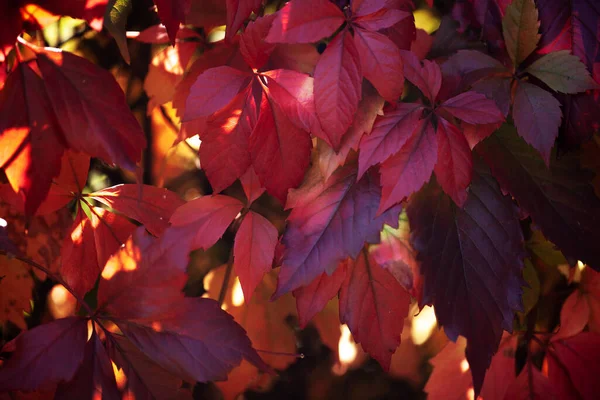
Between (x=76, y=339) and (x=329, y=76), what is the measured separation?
290 mm

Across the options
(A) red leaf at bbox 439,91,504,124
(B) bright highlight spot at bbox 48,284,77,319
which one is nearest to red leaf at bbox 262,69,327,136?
(A) red leaf at bbox 439,91,504,124

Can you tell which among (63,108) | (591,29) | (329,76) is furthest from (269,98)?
(591,29)

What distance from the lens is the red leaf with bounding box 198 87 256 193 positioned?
0.44m

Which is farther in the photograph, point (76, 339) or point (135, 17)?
point (135, 17)

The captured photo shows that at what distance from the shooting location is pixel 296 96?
422mm

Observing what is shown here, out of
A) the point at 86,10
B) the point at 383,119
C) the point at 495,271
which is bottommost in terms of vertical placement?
the point at 495,271

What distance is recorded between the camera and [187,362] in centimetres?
41

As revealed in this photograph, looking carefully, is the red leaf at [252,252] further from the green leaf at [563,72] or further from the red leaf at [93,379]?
the green leaf at [563,72]

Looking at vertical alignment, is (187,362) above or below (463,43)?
below

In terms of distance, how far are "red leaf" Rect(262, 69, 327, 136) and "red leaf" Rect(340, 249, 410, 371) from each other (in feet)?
0.51

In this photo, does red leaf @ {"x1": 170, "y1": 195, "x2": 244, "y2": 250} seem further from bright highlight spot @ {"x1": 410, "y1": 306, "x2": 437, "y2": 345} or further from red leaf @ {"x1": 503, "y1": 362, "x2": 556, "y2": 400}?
red leaf @ {"x1": 503, "y1": 362, "x2": 556, "y2": 400}

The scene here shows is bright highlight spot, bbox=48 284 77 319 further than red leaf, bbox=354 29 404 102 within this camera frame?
Yes

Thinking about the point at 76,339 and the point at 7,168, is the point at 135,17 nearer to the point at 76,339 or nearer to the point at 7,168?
the point at 7,168

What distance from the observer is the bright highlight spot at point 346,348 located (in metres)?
0.57
